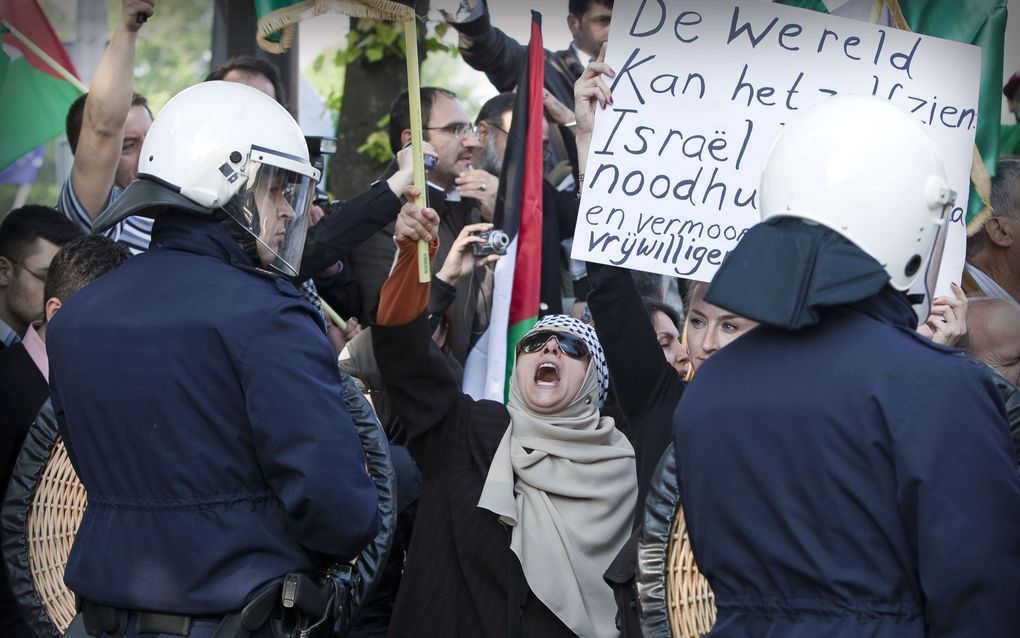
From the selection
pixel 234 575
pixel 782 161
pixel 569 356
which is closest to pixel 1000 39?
pixel 569 356

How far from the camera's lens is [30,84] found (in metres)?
6.63

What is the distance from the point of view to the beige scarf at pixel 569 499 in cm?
413

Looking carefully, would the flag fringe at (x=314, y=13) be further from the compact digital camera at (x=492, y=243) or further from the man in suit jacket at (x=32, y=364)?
the compact digital camera at (x=492, y=243)

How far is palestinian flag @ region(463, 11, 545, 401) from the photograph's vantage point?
217 inches

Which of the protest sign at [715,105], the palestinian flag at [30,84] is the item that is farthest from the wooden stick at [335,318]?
the protest sign at [715,105]

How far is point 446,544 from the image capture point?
14.1 feet

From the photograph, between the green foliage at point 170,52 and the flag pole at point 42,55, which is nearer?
the flag pole at point 42,55

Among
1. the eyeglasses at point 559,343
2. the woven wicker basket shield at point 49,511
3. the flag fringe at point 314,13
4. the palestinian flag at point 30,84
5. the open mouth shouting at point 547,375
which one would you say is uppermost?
the flag fringe at point 314,13

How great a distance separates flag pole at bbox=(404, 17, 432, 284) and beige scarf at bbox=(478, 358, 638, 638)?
0.61 metres

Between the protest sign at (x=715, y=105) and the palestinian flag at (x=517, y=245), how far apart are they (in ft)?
3.97

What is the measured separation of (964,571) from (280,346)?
158 cm

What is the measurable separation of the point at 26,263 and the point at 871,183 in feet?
12.5

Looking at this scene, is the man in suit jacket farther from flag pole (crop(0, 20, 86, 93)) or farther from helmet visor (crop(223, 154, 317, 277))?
flag pole (crop(0, 20, 86, 93))

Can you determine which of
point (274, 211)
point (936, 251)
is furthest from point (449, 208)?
point (936, 251)
